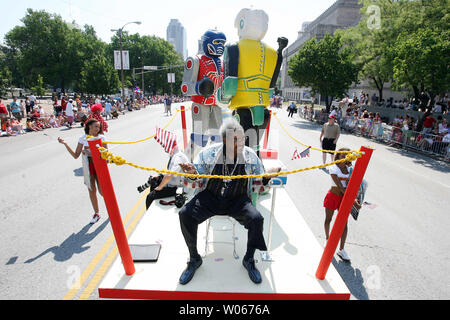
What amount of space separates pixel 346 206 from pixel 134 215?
12.0 feet

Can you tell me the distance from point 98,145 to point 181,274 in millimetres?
1597

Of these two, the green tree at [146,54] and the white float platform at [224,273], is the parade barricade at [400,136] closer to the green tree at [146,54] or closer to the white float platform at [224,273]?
the white float platform at [224,273]

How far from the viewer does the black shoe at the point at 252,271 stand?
287 centimetres

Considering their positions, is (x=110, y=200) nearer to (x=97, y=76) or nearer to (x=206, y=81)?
(x=206, y=81)

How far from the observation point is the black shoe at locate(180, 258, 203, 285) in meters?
2.84

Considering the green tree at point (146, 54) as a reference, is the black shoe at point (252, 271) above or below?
below

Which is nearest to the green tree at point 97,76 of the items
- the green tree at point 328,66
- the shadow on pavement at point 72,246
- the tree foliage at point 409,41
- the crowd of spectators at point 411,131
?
the green tree at point 328,66

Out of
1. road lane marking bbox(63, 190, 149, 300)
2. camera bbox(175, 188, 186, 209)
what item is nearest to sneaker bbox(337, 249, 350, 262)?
camera bbox(175, 188, 186, 209)

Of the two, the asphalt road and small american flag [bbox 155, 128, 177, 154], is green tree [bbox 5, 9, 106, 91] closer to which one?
the asphalt road

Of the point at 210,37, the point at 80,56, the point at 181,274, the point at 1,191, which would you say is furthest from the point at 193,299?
the point at 80,56

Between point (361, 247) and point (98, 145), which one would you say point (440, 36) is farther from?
point (98, 145)

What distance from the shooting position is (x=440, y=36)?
11016 millimetres

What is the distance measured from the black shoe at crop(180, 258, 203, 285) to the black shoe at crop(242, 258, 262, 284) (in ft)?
1.69

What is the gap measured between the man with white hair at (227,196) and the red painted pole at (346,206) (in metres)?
0.65
